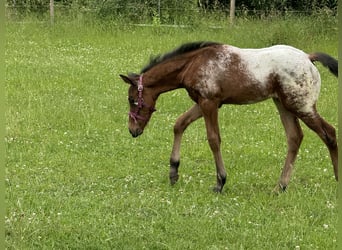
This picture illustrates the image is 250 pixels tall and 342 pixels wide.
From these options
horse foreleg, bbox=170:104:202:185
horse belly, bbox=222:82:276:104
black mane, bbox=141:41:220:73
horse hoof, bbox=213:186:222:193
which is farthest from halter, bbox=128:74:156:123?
horse hoof, bbox=213:186:222:193

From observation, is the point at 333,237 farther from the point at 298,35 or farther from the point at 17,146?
the point at 298,35

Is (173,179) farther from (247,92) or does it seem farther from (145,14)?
(145,14)

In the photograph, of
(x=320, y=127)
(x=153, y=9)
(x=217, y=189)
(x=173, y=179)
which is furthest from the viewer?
(x=153, y=9)

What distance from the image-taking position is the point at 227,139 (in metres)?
8.05

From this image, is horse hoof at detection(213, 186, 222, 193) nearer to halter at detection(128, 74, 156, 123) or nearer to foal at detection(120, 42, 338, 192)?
foal at detection(120, 42, 338, 192)

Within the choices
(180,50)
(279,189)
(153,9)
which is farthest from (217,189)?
(153,9)

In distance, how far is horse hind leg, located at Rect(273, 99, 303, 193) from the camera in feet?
19.6

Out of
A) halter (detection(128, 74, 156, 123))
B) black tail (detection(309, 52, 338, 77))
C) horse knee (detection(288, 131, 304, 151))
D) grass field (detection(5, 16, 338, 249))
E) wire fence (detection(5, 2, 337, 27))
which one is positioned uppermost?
black tail (detection(309, 52, 338, 77))

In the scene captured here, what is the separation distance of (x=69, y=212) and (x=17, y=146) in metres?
2.42

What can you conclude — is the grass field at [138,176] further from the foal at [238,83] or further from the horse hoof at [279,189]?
the foal at [238,83]

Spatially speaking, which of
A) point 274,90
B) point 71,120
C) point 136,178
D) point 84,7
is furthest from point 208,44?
point 84,7

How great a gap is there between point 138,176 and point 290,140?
63.1 inches

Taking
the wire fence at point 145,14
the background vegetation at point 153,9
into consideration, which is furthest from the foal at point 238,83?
the background vegetation at point 153,9

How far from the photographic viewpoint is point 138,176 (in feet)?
21.1
